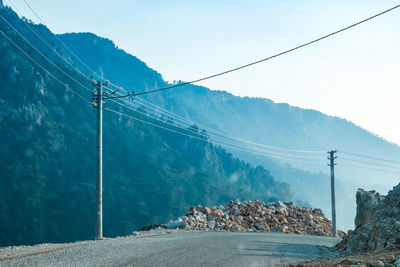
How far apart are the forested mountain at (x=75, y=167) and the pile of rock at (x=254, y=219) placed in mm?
69948

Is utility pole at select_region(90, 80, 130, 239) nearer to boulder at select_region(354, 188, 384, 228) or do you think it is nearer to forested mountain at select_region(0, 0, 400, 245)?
boulder at select_region(354, 188, 384, 228)

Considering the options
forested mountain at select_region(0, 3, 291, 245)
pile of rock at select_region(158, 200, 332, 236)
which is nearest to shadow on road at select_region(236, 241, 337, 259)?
pile of rock at select_region(158, 200, 332, 236)

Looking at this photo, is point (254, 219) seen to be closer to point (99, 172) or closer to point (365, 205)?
point (365, 205)

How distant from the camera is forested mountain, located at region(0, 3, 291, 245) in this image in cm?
10219

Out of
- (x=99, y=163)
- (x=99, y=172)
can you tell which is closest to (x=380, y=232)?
(x=99, y=172)

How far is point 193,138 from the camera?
164 meters

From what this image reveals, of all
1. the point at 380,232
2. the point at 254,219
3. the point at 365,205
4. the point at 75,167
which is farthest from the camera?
the point at 75,167

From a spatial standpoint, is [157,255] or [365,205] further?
[365,205]

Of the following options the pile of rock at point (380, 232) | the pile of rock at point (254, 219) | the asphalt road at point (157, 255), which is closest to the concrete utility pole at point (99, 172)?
the pile of rock at point (254, 219)

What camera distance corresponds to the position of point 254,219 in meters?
28.3

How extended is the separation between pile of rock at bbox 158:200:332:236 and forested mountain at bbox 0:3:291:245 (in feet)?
229

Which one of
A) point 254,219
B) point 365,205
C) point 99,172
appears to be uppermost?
point 99,172

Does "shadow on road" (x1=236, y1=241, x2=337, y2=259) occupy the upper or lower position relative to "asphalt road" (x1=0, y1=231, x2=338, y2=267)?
lower

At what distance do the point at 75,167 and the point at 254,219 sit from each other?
4218 inches
